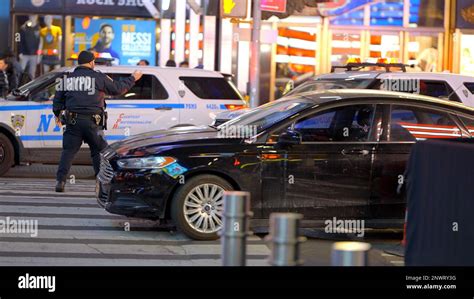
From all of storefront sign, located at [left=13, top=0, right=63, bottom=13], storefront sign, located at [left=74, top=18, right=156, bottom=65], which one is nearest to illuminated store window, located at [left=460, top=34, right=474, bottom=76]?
storefront sign, located at [left=74, top=18, right=156, bottom=65]

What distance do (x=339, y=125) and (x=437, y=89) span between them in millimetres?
5286

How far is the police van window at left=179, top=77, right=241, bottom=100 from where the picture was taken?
14.9 meters

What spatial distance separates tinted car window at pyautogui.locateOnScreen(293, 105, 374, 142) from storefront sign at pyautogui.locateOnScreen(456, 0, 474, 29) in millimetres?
15774

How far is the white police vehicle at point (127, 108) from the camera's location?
14.2 m

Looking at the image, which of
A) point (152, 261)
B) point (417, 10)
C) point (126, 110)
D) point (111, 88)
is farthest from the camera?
point (417, 10)

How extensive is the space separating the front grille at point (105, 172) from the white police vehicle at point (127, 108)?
465 centimetres

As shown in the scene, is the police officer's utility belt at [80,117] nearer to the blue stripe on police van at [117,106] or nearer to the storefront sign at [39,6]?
the blue stripe on police van at [117,106]

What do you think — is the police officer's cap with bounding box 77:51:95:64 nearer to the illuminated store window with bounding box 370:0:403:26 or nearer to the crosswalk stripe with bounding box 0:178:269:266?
the crosswalk stripe with bounding box 0:178:269:266

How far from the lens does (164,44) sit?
23.3 meters

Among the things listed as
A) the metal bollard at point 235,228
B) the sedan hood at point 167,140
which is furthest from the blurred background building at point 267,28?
the metal bollard at point 235,228

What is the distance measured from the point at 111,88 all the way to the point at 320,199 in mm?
4000

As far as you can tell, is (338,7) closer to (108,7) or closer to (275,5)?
(108,7)
